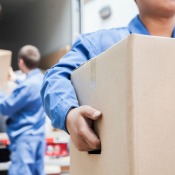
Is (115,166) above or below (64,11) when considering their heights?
below

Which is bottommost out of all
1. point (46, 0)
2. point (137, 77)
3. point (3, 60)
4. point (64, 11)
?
point (137, 77)

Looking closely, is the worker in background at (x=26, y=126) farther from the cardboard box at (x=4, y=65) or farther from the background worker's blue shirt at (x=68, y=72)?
the background worker's blue shirt at (x=68, y=72)

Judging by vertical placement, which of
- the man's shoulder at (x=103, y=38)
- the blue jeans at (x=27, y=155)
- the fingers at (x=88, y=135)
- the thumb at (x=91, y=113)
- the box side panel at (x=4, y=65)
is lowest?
the blue jeans at (x=27, y=155)

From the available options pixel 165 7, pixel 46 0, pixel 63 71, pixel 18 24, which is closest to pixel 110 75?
pixel 63 71

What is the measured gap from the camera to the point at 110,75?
2.00 feet

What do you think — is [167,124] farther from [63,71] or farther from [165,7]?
[165,7]

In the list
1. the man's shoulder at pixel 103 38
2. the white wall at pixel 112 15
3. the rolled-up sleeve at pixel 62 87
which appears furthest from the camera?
the white wall at pixel 112 15

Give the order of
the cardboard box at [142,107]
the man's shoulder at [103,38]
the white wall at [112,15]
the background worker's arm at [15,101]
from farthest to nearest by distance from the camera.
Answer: the white wall at [112,15]
the background worker's arm at [15,101]
the man's shoulder at [103,38]
the cardboard box at [142,107]

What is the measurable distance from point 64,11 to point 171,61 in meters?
2.31

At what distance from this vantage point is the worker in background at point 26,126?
8.70 feet

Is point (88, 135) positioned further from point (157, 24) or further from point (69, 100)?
point (157, 24)

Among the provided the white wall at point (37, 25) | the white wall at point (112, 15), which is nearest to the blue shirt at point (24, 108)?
the white wall at point (37, 25)

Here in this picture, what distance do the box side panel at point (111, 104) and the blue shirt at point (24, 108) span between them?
197 centimetres

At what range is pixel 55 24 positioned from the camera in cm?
301
